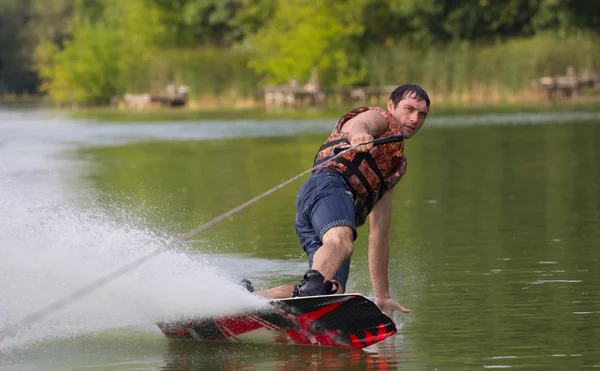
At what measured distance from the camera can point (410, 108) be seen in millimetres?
8234

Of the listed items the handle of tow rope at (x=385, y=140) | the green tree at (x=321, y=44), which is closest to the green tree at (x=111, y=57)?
the green tree at (x=321, y=44)

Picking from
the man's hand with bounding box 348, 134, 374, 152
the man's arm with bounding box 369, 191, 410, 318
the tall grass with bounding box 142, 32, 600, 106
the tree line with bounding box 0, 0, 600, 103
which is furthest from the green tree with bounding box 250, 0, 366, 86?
the man's hand with bounding box 348, 134, 374, 152

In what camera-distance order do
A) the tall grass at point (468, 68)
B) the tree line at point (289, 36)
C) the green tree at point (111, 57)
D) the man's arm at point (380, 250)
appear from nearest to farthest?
1. the man's arm at point (380, 250)
2. the tall grass at point (468, 68)
3. the tree line at point (289, 36)
4. the green tree at point (111, 57)

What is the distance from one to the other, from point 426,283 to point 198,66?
220ft

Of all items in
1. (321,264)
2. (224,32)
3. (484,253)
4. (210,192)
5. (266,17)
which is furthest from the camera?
(224,32)

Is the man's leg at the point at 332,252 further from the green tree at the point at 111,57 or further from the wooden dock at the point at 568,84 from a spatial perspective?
the green tree at the point at 111,57

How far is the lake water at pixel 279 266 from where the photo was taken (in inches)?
313

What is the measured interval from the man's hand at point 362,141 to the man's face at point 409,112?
396 mm

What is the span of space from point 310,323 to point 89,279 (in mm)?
1653

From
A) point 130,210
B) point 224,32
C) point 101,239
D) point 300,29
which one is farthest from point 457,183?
point 224,32

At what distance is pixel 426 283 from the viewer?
10539 mm

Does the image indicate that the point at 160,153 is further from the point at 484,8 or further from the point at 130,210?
the point at 484,8

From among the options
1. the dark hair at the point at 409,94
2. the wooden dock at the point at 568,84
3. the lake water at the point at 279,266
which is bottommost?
the wooden dock at the point at 568,84

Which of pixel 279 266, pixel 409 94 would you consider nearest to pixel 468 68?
pixel 279 266
